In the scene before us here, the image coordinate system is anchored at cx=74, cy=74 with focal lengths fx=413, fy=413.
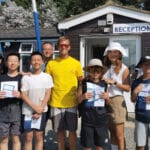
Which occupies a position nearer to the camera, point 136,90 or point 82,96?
point 136,90

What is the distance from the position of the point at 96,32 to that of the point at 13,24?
2378 cm

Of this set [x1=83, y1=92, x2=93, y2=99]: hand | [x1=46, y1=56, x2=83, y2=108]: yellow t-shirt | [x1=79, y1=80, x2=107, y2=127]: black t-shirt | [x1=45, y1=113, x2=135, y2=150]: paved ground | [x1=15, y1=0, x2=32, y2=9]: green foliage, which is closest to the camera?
[x1=83, y1=92, x2=93, y2=99]: hand

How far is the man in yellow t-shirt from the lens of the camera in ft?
19.4

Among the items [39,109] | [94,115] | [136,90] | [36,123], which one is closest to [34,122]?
[36,123]

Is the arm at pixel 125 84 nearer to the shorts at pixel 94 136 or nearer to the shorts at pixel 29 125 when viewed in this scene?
the shorts at pixel 94 136

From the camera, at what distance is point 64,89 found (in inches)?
233

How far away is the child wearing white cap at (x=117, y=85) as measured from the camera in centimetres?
567

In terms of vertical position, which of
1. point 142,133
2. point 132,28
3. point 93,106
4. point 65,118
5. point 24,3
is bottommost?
point 142,133

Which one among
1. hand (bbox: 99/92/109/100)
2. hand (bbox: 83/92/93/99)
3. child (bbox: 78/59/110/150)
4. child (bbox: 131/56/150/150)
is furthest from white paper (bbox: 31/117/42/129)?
child (bbox: 131/56/150/150)

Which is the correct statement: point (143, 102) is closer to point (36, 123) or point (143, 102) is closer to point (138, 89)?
point (138, 89)

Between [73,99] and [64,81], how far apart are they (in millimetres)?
298

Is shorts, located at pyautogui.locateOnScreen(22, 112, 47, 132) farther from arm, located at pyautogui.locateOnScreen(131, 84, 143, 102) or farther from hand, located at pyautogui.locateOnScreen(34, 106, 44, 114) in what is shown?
arm, located at pyautogui.locateOnScreen(131, 84, 143, 102)

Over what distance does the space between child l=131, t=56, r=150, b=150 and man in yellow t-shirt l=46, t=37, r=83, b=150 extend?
0.92m

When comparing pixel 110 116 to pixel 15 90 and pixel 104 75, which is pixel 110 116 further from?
pixel 15 90
